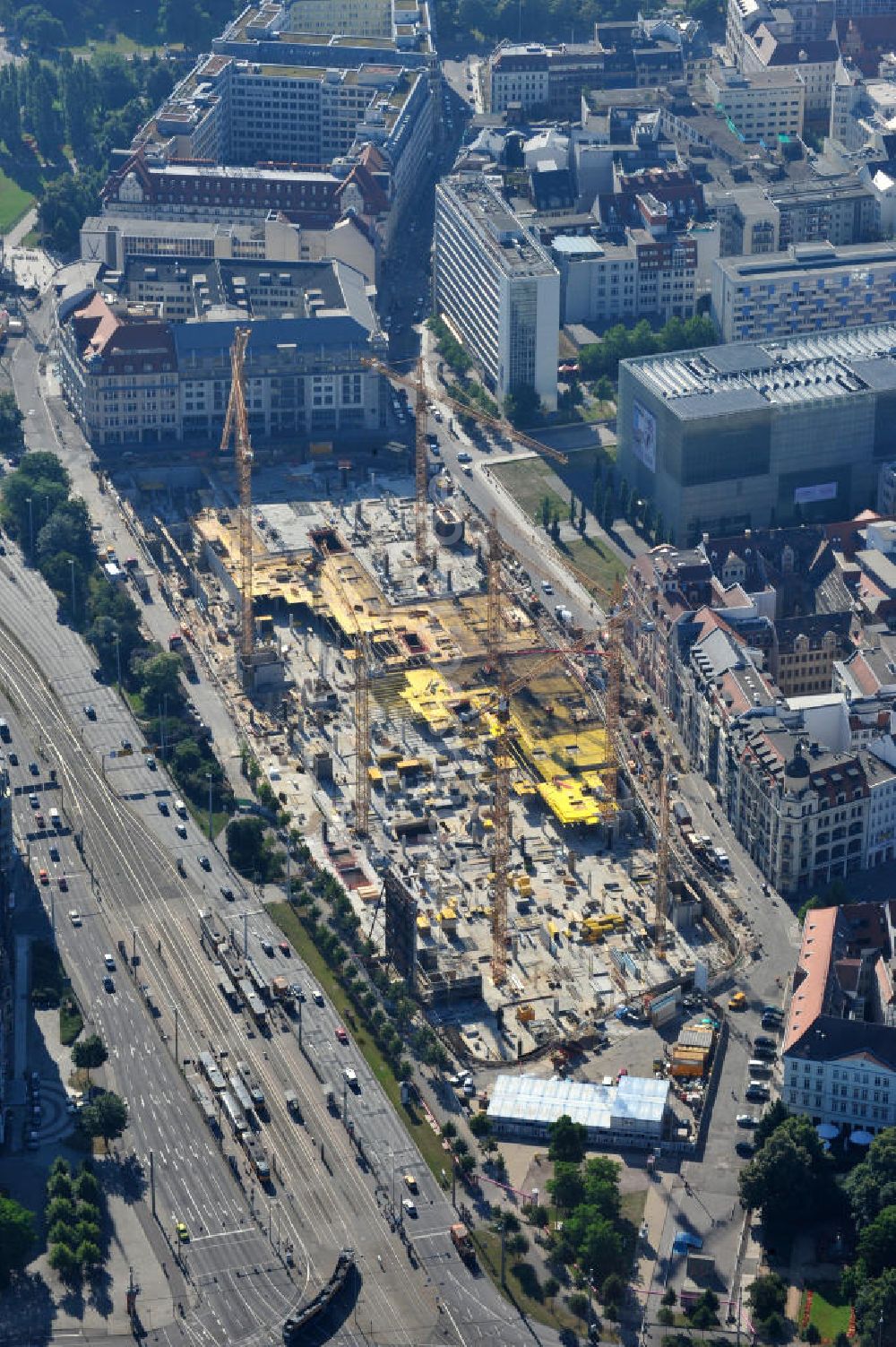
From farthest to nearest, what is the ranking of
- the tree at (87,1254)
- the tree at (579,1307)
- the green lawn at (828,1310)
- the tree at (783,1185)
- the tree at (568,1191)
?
the tree at (568,1191) < the tree at (783,1185) < the tree at (87,1254) < the tree at (579,1307) < the green lawn at (828,1310)

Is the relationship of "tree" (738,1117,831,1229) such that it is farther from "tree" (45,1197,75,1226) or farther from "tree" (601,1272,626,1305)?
"tree" (45,1197,75,1226)

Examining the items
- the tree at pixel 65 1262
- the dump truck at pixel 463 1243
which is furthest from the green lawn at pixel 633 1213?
the tree at pixel 65 1262

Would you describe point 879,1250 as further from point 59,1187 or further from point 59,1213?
point 59,1187

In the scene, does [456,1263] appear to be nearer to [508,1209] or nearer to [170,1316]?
[508,1209]

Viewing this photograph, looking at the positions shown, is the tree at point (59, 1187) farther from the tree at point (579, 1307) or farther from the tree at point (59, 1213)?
the tree at point (579, 1307)

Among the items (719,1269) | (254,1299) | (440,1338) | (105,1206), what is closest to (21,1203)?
(105,1206)

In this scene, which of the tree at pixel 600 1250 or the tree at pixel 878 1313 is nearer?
the tree at pixel 878 1313

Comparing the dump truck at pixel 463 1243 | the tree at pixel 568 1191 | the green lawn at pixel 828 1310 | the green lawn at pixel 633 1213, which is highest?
the tree at pixel 568 1191
